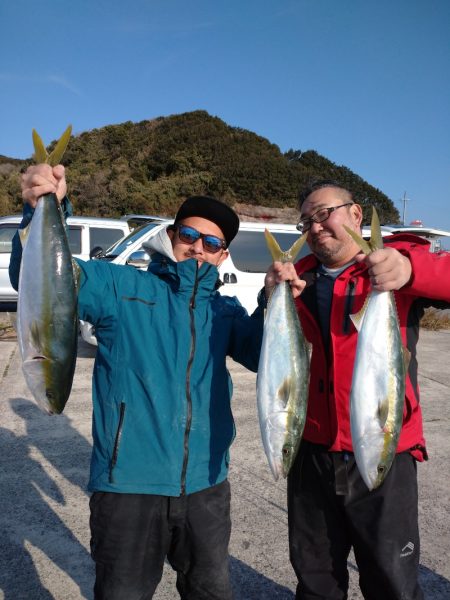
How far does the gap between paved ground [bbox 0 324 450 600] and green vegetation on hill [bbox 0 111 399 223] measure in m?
26.2

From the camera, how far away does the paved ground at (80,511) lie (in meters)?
2.73

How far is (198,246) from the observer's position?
7.18 ft

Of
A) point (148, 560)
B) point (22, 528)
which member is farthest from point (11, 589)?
point (148, 560)

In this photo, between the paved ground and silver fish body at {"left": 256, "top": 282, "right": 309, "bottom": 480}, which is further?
the paved ground

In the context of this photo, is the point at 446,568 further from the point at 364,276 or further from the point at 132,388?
the point at 132,388

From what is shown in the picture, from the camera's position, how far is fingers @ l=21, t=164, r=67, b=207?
180cm

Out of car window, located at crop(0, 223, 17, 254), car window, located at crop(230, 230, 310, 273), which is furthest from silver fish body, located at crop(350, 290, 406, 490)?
car window, located at crop(0, 223, 17, 254)

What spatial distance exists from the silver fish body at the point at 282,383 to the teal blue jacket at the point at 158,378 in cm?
15

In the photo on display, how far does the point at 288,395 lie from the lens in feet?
6.46

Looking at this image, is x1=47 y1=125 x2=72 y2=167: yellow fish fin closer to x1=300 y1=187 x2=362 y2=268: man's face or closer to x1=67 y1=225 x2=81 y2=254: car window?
x1=300 y1=187 x2=362 y2=268: man's face

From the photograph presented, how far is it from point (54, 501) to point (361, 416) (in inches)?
103

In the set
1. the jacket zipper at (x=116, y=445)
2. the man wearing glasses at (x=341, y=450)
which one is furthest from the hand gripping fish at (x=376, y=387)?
the jacket zipper at (x=116, y=445)

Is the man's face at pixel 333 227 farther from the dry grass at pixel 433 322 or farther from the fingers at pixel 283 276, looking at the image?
the dry grass at pixel 433 322

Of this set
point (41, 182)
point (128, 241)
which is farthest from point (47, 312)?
point (128, 241)
